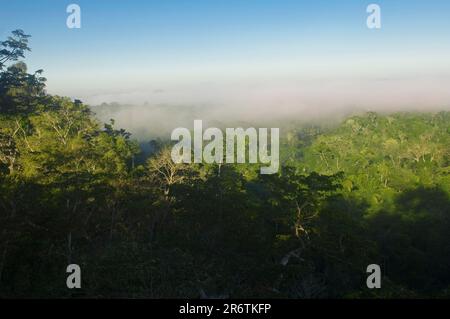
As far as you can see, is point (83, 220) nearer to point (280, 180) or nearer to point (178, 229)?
point (178, 229)

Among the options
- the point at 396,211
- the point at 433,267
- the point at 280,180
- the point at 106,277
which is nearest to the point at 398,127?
the point at 396,211

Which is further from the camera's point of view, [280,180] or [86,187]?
[280,180]

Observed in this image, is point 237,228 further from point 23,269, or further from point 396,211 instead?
point 396,211

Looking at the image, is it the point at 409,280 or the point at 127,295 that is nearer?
the point at 127,295

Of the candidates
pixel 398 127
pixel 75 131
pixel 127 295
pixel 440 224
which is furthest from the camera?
pixel 398 127

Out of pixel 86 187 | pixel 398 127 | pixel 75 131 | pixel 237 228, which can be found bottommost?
pixel 237 228

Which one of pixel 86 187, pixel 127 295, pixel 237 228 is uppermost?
pixel 86 187

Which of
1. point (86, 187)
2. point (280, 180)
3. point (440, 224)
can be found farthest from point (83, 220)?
point (440, 224)

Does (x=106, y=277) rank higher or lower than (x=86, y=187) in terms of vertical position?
lower

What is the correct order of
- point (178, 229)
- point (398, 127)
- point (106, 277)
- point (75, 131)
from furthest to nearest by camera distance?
point (398, 127) → point (75, 131) → point (178, 229) → point (106, 277)
